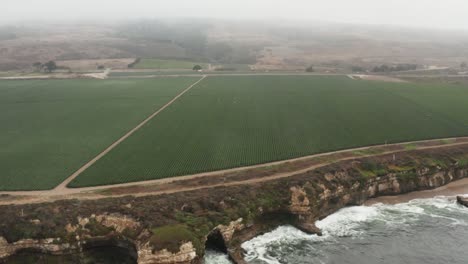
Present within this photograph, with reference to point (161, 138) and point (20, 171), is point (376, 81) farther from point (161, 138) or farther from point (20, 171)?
point (20, 171)

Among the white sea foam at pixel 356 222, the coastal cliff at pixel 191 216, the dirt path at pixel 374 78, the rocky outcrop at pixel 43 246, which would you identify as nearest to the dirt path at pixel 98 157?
the coastal cliff at pixel 191 216

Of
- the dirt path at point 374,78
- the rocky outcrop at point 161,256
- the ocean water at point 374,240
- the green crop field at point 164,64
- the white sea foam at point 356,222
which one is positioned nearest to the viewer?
the rocky outcrop at point 161,256

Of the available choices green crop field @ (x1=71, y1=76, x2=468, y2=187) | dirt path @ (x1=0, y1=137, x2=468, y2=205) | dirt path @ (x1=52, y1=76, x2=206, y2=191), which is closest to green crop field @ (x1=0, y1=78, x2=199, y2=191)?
dirt path @ (x1=52, y1=76, x2=206, y2=191)

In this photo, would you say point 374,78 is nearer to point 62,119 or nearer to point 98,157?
point 62,119

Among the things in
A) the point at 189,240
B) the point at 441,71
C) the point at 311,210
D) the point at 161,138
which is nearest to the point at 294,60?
the point at 441,71

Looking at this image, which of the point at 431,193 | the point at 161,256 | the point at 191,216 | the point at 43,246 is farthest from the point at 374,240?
the point at 43,246

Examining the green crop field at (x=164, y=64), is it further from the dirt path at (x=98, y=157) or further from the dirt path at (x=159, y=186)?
the dirt path at (x=159, y=186)
